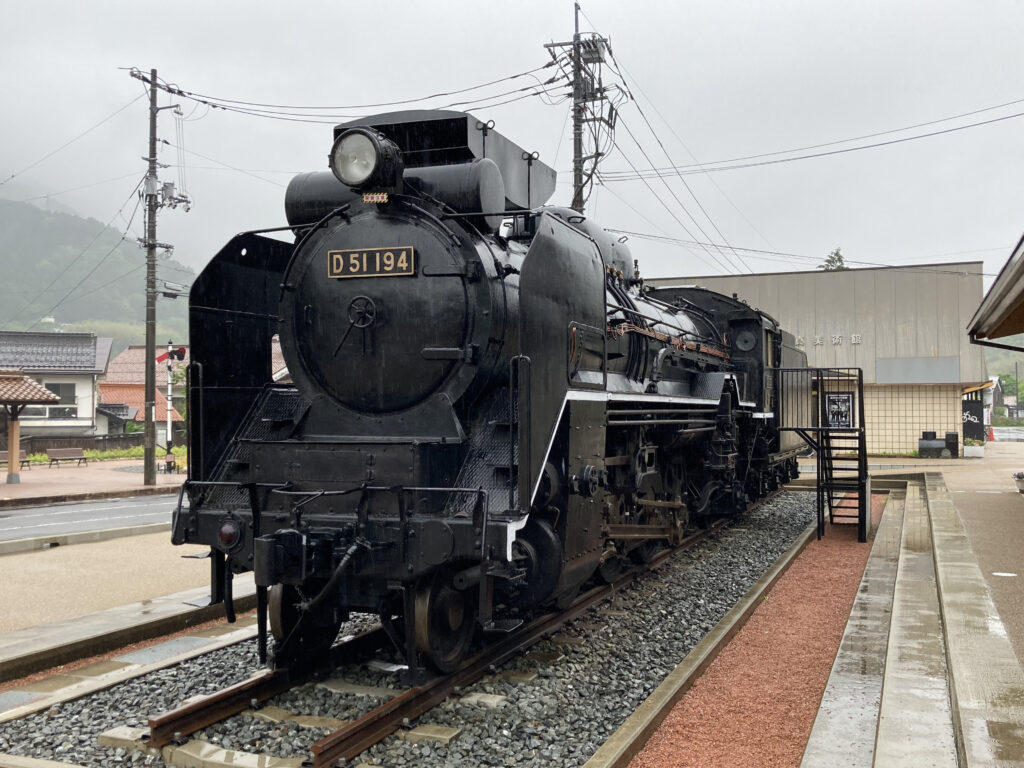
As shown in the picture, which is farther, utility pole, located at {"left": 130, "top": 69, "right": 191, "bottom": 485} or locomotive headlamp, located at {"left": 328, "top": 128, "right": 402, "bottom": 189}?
utility pole, located at {"left": 130, "top": 69, "right": 191, "bottom": 485}

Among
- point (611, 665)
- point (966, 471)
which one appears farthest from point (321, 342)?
point (966, 471)

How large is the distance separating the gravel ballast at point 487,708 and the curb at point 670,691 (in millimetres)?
169

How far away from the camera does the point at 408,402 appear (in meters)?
5.61

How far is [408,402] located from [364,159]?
5.35 feet

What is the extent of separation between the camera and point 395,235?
5.65 m

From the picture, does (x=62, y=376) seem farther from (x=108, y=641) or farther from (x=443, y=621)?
(x=443, y=621)

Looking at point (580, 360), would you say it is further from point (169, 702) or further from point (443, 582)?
point (169, 702)

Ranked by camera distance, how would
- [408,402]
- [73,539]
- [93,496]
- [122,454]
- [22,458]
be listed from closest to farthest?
[408,402] < [73,539] < [93,496] < [22,458] < [122,454]

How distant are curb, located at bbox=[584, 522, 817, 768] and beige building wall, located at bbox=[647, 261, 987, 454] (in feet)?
72.2

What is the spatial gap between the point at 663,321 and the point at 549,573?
15.4 ft

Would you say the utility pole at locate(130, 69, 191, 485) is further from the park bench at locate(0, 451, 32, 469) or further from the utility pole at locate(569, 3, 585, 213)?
the utility pole at locate(569, 3, 585, 213)

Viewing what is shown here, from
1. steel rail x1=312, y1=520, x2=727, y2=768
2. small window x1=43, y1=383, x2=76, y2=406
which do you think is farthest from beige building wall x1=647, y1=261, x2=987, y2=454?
small window x1=43, y1=383, x2=76, y2=406

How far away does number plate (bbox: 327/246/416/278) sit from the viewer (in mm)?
5559

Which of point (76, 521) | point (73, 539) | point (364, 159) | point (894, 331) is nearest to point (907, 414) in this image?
point (894, 331)
